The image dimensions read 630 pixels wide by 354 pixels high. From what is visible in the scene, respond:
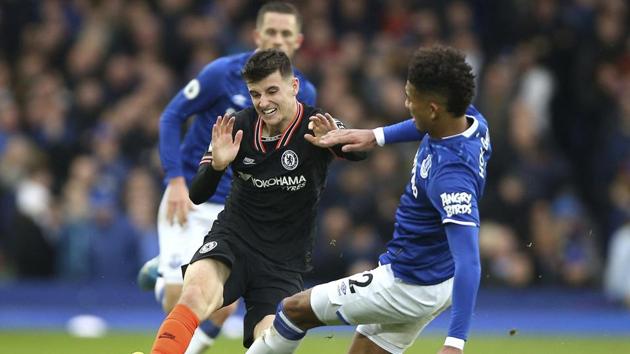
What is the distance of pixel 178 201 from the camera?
8727 mm

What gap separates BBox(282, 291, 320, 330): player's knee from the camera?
692 centimetres

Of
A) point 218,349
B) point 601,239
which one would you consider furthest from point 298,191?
point 601,239

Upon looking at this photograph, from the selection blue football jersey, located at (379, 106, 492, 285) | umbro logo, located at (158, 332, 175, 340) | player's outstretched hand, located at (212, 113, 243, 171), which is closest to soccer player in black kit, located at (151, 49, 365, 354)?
player's outstretched hand, located at (212, 113, 243, 171)

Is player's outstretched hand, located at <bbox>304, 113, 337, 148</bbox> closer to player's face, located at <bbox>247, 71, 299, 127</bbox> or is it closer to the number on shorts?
player's face, located at <bbox>247, 71, 299, 127</bbox>

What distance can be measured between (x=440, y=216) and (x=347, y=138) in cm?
80

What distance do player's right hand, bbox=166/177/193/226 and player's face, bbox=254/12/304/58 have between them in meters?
1.15

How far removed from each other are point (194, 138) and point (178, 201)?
0.57 m

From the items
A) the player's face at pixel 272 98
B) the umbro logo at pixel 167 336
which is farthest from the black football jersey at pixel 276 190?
the umbro logo at pixel 167 336

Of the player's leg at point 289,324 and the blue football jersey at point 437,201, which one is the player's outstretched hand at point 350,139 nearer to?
the blue football jersey at point 437,201

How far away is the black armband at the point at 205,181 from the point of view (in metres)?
7.23

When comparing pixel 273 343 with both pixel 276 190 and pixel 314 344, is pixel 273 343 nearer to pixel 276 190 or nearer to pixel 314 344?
pixel 276 190

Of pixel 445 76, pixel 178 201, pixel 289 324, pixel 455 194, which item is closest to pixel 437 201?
pixel 455 194

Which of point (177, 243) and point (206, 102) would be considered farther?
point (177, 243)

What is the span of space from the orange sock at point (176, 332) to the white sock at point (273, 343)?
415 millimetres
